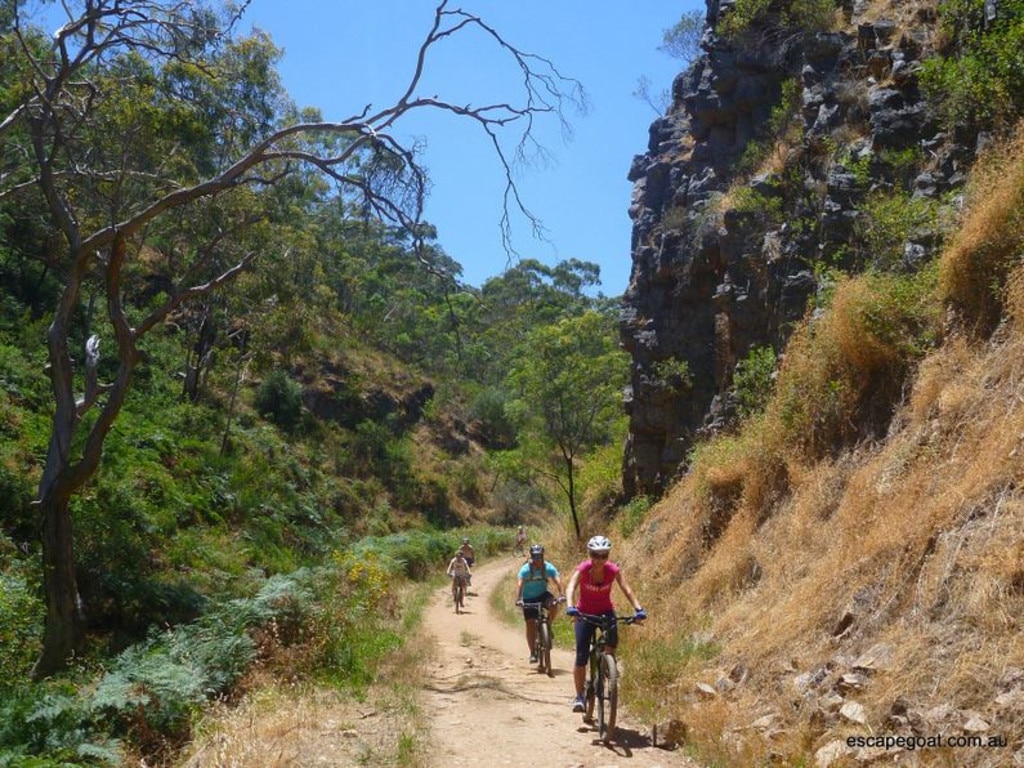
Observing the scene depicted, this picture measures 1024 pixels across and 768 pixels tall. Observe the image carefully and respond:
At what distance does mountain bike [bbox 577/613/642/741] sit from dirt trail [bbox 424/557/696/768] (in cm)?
15

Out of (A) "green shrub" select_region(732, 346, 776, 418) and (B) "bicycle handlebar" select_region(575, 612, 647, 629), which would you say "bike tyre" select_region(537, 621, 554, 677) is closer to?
(B) "bicycle handlebar" select_region(575, 612, 647, 629)

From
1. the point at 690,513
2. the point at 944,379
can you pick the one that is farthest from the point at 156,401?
the point at 944,379

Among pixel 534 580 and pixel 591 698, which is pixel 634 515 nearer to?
pixel 534 580

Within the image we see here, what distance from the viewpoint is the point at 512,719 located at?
8648 millimetres

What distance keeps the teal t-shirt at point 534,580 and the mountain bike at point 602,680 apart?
3678 mm

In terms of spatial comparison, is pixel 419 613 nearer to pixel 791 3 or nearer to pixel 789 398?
pixel 789 398

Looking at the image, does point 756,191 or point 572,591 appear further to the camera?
point 756,191

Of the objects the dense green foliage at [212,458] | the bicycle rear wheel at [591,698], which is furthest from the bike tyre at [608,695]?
the dense green foliage at [212,458]

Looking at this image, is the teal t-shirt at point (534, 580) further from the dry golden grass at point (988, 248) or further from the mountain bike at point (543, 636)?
the dry golden grass at point (988, 248)

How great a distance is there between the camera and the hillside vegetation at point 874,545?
20.0ft

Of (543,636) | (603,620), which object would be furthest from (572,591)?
(543,636)

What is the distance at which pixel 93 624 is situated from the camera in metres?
12.4

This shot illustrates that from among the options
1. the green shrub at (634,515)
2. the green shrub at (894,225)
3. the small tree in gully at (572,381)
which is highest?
the small tree in gully at (572,381)

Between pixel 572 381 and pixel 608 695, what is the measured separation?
22.3 m
